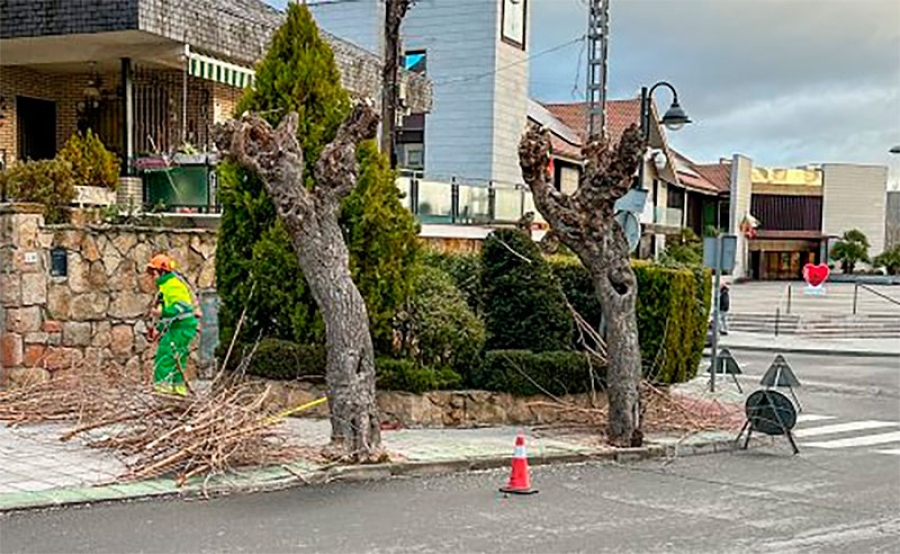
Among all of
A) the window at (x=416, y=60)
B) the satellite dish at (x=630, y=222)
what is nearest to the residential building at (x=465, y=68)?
the window at (x=416, y=60)

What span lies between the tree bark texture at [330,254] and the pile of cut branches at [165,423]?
0.68 m

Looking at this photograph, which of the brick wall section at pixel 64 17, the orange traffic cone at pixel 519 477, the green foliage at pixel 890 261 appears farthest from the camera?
the green foliage at pixel 890 261

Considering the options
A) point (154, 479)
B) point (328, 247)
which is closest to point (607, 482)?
point (328, 247)

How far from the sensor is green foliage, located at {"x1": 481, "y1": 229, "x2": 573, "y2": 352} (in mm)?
12797

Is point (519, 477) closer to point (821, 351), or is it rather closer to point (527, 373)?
point (527, 373)

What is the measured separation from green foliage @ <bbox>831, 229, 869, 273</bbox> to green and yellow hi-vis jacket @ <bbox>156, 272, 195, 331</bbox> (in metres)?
58.9

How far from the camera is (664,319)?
47.0ft

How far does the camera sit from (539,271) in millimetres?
12922

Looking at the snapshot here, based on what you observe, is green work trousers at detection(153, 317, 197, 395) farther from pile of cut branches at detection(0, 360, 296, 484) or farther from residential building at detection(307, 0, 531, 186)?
residential building at detection(307, 0, 531, 186)

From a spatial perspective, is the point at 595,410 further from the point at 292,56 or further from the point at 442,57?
the point at 442,57

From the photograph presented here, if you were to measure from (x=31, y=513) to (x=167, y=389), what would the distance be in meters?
2.64

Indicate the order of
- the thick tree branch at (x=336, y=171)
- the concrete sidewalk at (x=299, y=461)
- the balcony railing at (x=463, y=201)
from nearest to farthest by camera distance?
the concrete sidewalk at (x=299, y=461)
the thick tree branch at (x=336, y=171)
the balcony railing at (x=463, y=201)

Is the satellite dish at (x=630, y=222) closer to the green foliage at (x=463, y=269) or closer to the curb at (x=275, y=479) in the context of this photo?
the green foliage at (x=463, y=269)

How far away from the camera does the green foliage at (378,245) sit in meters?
Answer: 12.0
